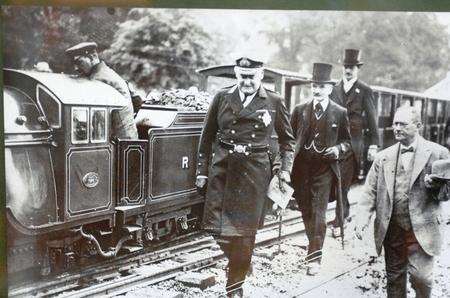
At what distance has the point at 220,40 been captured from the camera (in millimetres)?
3271

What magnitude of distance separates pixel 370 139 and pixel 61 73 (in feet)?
6.49

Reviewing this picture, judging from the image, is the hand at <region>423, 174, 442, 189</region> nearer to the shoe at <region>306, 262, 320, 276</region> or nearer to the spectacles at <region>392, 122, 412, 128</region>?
the spectacles at <region>392, 122, 412, 128</region>

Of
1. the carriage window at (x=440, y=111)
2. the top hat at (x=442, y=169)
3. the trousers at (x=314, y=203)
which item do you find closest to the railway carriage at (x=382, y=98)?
the carriage window at (x=440, y=111)

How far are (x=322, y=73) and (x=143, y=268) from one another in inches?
67.2

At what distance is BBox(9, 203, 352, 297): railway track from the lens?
3330 mm

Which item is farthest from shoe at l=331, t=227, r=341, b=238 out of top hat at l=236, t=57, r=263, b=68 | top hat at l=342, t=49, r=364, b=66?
top hat at l=236, t=57, r=263, b=68

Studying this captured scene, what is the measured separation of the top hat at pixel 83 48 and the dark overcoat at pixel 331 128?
134cm

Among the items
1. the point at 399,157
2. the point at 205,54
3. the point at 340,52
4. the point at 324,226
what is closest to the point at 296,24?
the point at 340,52

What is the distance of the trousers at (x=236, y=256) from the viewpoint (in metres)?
3.32

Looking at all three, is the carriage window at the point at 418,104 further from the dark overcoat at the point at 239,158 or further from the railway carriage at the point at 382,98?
the dark overcoat at the point at 239,158

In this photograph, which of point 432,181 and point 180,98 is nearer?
point 432,181

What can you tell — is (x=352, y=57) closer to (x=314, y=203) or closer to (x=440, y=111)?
(x=440, y=111)

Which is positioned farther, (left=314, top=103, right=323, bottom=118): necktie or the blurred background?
(left=314, top=103, right=323, bottom=118): necktie

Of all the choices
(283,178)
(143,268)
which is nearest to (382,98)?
(283,178)
